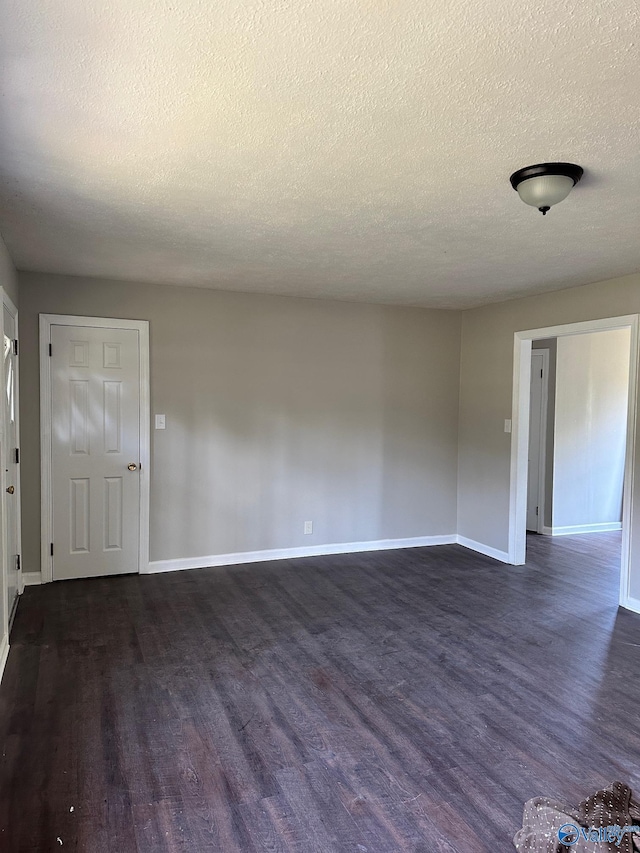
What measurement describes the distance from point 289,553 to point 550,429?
3.28m

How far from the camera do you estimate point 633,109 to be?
5.75 ft

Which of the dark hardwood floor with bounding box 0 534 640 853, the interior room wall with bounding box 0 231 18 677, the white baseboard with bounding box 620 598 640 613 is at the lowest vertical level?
the dark hardwood floor with bounding box 0 534 640 853

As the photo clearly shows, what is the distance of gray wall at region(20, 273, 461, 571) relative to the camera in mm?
4738

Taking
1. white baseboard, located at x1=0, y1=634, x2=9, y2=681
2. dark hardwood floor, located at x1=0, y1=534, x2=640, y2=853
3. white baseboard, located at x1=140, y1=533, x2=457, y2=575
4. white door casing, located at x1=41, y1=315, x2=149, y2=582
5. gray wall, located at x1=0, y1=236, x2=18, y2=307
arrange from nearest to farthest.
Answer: dark hardwood floor, located at x1=0, y1=534, x2=640, y2=853, white baseboard, located at x1=0, y1=634, x2=9, y2=681, gray wall, located at x1=0, y1=236, x2=18, y2=307, white door casing, located at x1=41, y1=315, x2=149, y2=582, white baseboard, located at x1=140, y1=533, x2=457, y2=575

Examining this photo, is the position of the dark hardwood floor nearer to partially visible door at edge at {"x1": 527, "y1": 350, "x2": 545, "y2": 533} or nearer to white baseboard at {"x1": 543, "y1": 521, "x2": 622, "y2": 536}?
white baseboard at {"x1": 543, "y1": 521, "x2": 622, "y2": 536}

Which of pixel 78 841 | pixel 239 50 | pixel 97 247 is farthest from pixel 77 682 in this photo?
pixel 239 50

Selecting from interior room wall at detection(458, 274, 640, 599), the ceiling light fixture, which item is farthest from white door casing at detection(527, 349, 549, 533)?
the ceiling light fixture

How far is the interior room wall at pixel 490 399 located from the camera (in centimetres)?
490

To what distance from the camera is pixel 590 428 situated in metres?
6.62

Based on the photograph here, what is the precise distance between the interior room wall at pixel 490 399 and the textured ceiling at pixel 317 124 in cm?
135

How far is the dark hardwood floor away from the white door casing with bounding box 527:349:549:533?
7.07ft

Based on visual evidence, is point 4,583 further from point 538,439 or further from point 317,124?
point 538,439

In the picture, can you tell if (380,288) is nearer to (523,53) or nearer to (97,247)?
(97,247)

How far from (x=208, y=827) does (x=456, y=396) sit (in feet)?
15.3
